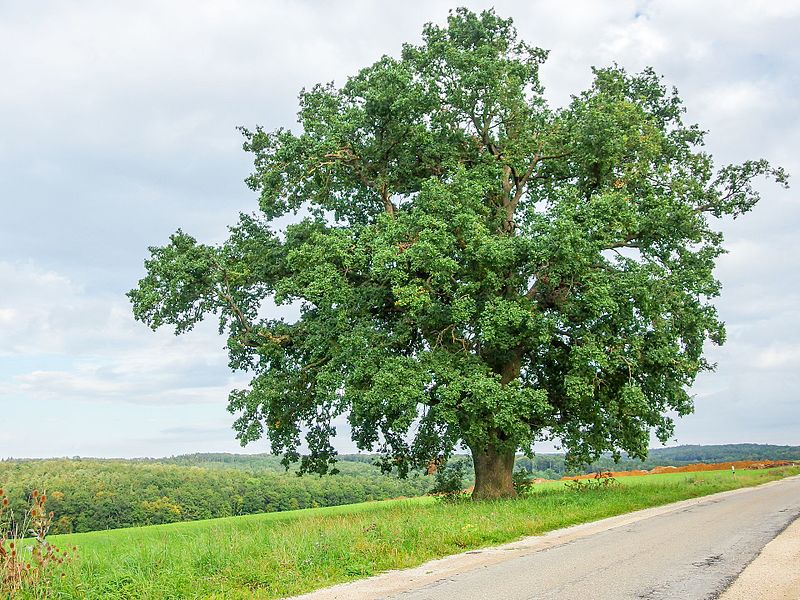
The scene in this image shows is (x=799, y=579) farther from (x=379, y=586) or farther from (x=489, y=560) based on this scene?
(x=379, y=586)

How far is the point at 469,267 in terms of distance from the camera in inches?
842

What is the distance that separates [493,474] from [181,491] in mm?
35127

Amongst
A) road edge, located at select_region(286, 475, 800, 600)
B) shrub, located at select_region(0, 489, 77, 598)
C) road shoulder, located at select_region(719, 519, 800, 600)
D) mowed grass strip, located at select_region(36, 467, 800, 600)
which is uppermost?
shrub, located at select_region(0, 489, 77, 598)

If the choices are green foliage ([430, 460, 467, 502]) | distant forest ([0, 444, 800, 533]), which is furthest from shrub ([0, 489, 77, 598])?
distant forest ([0, 444, 800, 533])

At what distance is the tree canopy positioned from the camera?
20.4 m

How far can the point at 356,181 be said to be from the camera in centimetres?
2544

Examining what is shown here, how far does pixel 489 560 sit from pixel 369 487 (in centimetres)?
4499

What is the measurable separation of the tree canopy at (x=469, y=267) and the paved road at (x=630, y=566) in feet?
22.3

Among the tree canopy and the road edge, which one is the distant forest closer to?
the tree canopy

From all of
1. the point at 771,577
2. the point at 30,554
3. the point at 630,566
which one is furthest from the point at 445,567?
the point at 30,554

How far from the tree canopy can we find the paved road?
681cm

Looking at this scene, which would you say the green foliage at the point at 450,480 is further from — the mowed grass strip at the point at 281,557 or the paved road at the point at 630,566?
the paved road at the point at 630,566

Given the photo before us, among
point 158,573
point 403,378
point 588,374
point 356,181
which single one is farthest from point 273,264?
point 158,573

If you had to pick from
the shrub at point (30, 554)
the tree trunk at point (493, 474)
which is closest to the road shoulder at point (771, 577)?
the shrub at point (30, 554)
